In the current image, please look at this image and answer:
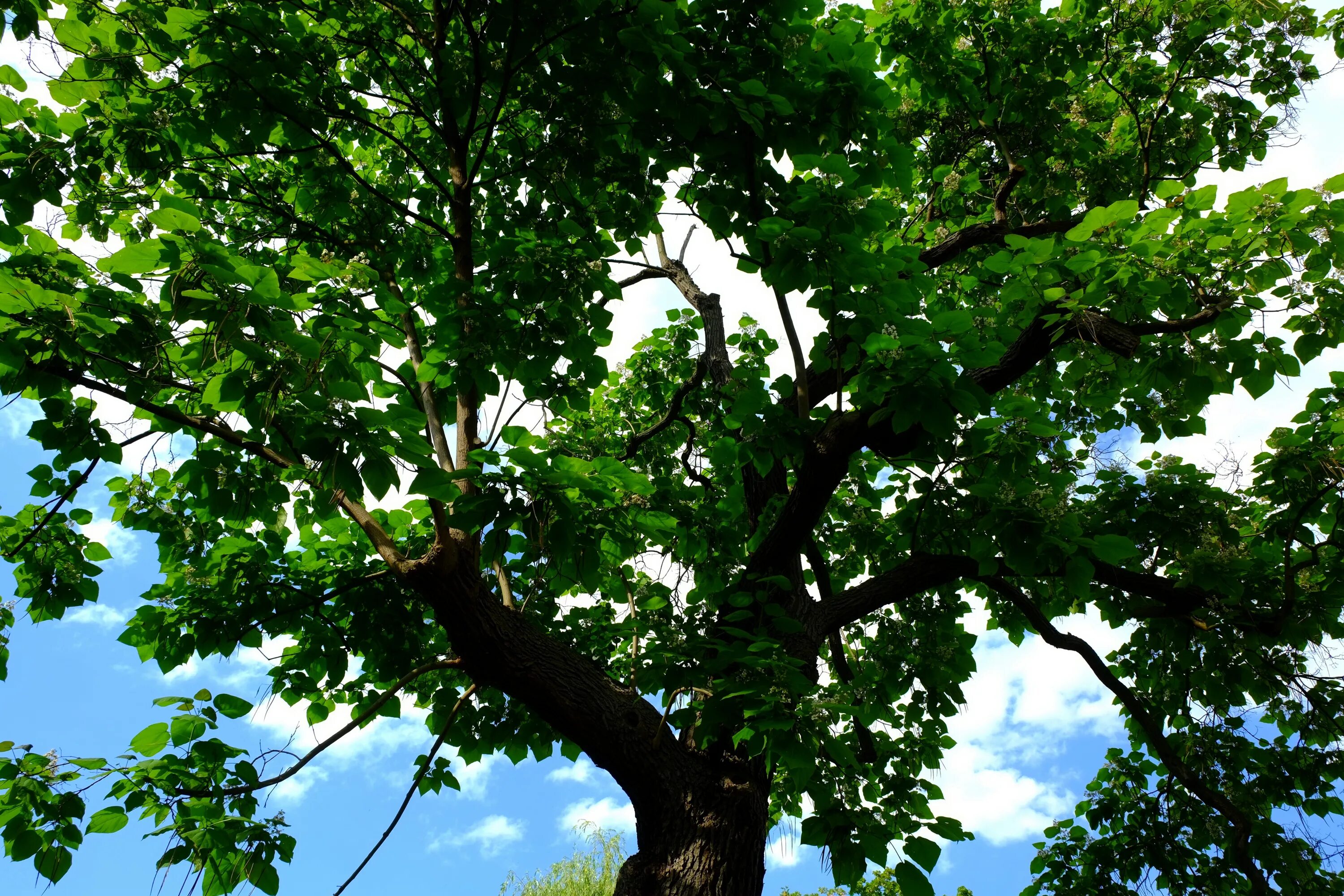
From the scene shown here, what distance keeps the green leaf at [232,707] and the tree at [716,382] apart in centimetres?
1

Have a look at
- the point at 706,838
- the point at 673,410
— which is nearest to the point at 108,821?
the point at 706,838

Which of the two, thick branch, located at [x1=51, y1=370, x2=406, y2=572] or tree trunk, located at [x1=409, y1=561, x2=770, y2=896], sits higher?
thick branch, located at [x1=51, y1=370, x2=406, y2=572]

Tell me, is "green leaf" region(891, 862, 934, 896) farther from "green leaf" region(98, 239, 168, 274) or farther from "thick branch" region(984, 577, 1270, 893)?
"green leaf" region(98, 239, 168, 274)

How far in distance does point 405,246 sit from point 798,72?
2.42 m

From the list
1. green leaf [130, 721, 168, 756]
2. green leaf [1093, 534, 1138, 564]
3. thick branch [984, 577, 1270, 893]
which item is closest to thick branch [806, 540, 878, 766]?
thick branch [984, 577, 1270, 893]

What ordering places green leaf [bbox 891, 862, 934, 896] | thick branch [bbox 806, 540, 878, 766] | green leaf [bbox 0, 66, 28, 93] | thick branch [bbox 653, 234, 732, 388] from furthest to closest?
thick branch [bbox 653, 234, 732, 388], thick branch [bbox 806, 540, 878, 766], green leaf [bbox 0, 66, 28, 93], green leaf [bbox 891, 862, 934, 896]

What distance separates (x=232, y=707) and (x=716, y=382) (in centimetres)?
340

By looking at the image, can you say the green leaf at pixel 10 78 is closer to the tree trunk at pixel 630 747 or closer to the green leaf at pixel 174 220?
the green leaf at pixel 174 220

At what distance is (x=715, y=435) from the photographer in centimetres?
521

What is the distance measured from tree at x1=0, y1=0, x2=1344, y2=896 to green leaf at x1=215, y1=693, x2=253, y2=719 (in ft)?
0.04

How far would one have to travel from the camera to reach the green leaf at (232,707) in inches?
133

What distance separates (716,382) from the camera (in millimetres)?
5504

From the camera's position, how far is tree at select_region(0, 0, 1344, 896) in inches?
108

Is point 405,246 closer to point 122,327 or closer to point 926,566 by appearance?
point 122,327
